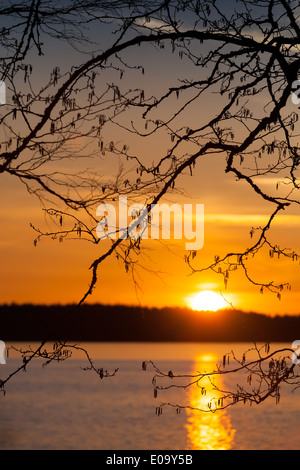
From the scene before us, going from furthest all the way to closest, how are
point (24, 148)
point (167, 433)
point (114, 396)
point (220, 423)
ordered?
point (114, 396) < point (220, 423) < point (167, 433) < point (24, 148)

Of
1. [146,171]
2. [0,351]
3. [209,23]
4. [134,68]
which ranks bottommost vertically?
[0,351]

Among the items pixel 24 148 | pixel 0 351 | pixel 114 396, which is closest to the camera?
pixel 24 148

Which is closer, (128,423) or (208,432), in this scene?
(208,432)

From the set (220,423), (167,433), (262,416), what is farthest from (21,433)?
(262,416)

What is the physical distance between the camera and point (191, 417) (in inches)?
3255

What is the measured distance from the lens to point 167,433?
68625mm

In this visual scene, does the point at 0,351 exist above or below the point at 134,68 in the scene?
below

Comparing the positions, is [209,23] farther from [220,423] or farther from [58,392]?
[58,392]

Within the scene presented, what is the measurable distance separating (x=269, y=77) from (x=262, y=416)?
7769 cm

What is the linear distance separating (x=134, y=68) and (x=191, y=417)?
256ft
